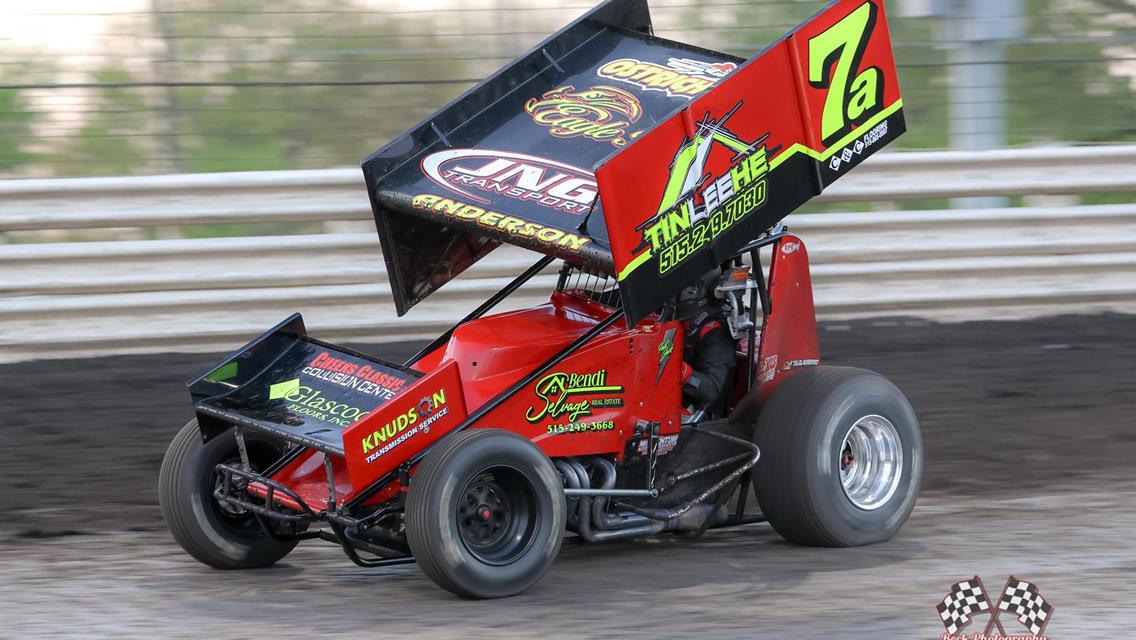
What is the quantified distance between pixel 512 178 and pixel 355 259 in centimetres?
320

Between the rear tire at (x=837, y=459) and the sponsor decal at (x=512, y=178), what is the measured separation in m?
1.24

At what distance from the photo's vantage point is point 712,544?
6500mm

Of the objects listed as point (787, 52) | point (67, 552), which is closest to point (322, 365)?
point (67, 552)

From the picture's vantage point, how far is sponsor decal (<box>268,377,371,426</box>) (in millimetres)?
5617

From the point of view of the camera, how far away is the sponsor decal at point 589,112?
6.43 metres

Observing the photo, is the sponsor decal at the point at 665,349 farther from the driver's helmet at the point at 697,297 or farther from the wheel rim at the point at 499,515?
the wheel rim at the point at 499,515

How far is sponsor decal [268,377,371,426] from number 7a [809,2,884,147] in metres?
2.27

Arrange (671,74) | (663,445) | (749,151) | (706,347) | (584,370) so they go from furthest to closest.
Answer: (671,74) → (706,347) → (663,445) → (584,370) → (749,151)

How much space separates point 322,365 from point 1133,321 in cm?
605

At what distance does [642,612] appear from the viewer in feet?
17.4

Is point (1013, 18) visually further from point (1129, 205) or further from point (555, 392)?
→ point (555, 392)

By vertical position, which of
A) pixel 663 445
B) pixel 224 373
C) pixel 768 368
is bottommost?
pixel 663 445

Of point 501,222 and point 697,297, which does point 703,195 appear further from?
point 501,222

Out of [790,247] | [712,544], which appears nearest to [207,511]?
[712,544]
